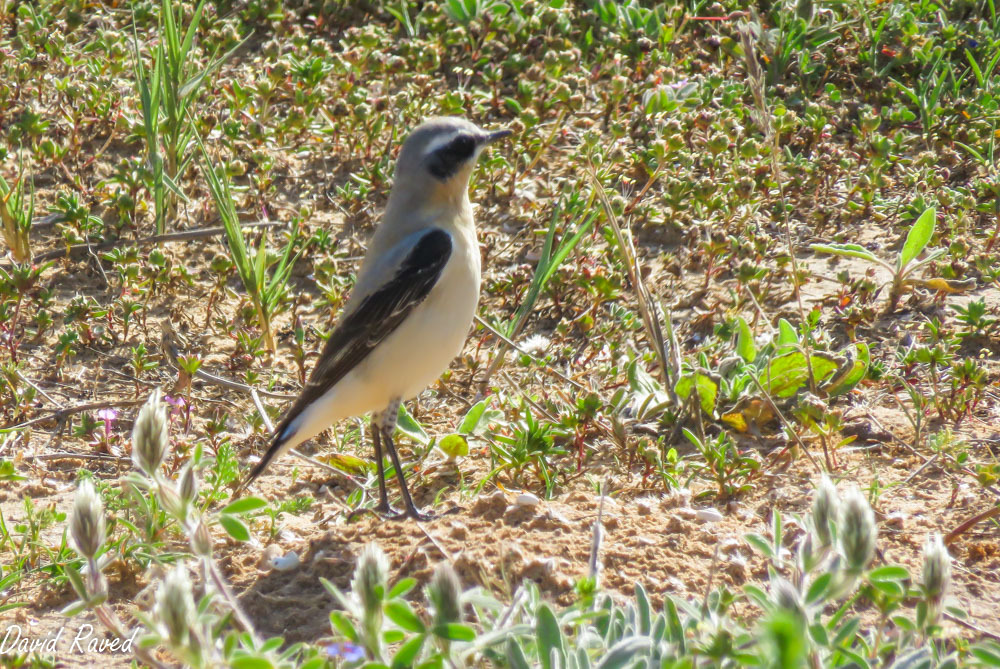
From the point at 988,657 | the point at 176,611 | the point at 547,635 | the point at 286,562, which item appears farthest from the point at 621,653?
the point at 286,562

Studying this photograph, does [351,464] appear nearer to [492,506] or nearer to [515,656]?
[492,506]

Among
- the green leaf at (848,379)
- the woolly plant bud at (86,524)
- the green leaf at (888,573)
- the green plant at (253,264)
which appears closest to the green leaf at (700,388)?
the green leaf at (848,379)

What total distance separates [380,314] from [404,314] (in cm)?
14

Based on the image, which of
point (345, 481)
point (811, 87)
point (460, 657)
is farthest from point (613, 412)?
point (811, 87)

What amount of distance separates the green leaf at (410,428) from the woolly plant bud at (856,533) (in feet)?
11.1

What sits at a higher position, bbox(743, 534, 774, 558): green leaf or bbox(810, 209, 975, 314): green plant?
bbox(743, 534, 774, 558): green leaf

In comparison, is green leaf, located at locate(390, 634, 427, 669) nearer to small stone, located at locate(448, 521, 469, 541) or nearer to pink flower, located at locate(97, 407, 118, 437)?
small stone, located at locate(448, 521, 469, 541)

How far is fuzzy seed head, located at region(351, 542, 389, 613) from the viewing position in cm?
253

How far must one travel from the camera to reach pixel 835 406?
5.60m

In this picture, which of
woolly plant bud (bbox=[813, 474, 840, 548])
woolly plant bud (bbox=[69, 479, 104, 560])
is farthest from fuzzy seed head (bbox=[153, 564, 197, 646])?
woolly plant bud (bbox=[813, 474, 840, 548])

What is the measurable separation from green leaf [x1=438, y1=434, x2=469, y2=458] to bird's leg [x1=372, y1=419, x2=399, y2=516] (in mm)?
315

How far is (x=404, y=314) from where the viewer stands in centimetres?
543

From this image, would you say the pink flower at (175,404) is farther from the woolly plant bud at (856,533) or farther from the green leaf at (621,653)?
the woolly plant bud at (856,533)

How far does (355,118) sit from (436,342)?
3147mm
